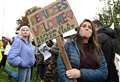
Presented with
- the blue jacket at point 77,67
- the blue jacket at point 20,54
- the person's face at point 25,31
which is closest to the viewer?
the blue jacket at point 77,67

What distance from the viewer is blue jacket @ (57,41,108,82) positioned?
Answer: 19.3 feet

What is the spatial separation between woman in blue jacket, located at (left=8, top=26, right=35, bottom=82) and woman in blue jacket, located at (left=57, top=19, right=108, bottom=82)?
10.3ft

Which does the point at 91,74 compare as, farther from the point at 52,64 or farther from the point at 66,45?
the point at 52,64

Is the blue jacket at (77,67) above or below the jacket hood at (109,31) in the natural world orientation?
below

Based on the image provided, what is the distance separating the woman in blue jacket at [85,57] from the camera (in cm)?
592

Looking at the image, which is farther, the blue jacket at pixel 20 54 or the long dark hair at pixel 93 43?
the blue jacket at pixel 20 54

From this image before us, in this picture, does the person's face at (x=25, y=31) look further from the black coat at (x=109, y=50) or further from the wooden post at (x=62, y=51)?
the wooden post at (x=62, y=51)

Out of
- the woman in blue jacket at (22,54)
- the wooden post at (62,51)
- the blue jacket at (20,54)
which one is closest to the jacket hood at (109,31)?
the wooden post at (62,51)

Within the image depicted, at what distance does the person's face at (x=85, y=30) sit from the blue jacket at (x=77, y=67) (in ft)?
0.54

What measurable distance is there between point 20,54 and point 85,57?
140 inches

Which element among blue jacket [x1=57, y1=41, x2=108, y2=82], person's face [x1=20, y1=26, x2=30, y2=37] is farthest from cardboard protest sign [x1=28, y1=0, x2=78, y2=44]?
person's face [x1=20, y1=26, x2=30, y2=37]

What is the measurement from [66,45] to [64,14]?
55 cm

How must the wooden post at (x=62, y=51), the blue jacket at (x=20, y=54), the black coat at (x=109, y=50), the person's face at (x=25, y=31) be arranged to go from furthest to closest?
the person's face at (x=25, y=31) < the blue jacket at (x=20, y=54) < the black coat at (x=109, y=50) < the wooden post at (x=62, y=51)

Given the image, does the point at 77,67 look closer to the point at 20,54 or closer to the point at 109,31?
the point at 109,31
